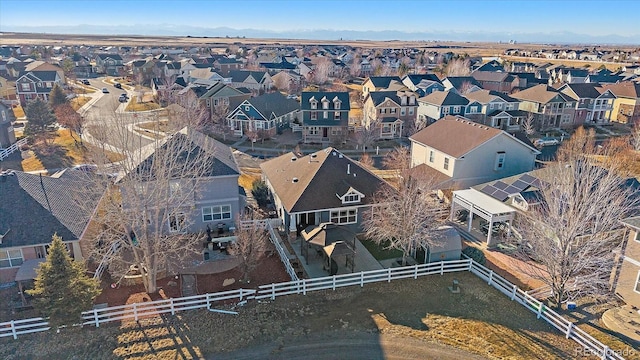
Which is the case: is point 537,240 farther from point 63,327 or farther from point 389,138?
point 389,138

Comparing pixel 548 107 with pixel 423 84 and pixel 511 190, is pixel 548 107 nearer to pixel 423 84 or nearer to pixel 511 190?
pixel 423 84

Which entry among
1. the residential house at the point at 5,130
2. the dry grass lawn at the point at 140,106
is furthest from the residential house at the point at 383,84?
the residential house at the point at 5,130

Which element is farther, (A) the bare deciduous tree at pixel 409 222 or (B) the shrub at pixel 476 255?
(B) the shrub at pixel 476 255

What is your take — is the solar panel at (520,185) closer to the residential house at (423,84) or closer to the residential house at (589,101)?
the residential house at (589,101)

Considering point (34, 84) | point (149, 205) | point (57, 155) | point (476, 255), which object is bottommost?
point (476, 255)

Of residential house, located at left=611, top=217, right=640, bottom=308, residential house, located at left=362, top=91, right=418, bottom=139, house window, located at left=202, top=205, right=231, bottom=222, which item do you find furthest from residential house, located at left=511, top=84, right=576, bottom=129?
house window, located at left=202, top=205, right=231, bottom=222

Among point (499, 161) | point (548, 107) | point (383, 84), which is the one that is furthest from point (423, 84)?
point (499, 161)

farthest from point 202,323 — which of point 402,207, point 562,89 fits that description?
point 562,89
